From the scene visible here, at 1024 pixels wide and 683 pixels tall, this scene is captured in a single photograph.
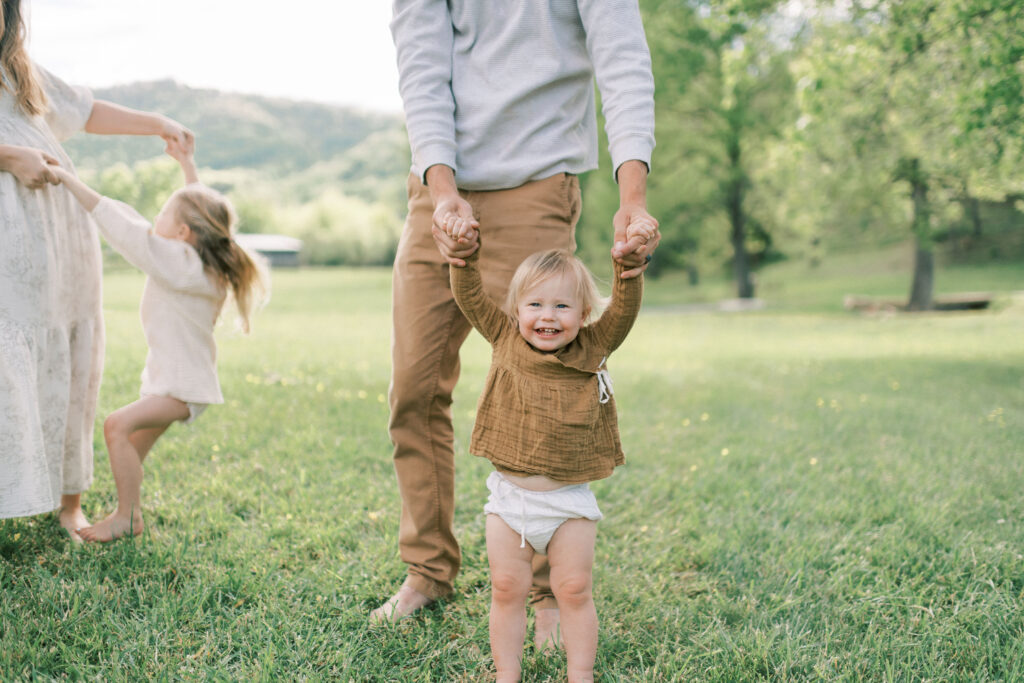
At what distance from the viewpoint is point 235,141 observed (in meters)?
4.96

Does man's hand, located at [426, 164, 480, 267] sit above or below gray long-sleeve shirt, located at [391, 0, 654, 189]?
below

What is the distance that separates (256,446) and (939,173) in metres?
14.6

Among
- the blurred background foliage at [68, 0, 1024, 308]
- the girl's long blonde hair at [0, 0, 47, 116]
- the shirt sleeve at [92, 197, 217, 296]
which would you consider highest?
the blurred background foliage at [68, 0, 1024, 308]

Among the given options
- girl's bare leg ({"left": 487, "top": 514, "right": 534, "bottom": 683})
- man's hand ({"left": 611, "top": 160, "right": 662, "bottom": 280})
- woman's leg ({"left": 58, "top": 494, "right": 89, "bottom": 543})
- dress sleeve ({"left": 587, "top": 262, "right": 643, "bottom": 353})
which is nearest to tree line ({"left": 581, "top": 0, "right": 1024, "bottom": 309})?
man's hand ({"left": 611, "top": 160, "right": 662, "bottom": 280})

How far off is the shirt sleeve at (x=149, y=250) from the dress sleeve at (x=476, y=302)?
5.02 feet

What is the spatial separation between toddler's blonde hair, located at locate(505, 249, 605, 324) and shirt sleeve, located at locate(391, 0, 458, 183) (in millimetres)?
390

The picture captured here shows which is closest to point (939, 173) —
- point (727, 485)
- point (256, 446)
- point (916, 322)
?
point (916, 322)

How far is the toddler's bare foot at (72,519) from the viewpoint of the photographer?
3028 mm

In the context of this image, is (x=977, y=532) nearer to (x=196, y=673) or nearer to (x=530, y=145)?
(x=530, y=145)

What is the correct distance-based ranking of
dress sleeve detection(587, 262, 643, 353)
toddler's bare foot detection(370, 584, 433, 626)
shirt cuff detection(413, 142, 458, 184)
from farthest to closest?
toddler's bare foot detection(370, 584, 433, 626) → shirt cuff detection(413, 142, 458, 184) → dress sleeve detection(587, 262, 643, 353)

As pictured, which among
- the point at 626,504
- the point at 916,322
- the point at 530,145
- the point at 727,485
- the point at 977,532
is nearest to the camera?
the point at 530,145

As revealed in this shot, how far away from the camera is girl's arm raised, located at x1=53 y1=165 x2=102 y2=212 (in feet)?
9.02

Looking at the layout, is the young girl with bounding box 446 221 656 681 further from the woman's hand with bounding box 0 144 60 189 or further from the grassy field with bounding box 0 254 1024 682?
the woman's hand with bounding box 0 144 60 189

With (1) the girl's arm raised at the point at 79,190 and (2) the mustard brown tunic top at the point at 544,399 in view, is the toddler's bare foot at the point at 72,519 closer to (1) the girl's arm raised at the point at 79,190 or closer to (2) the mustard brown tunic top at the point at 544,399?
(1) the girl's arm raised at the point at 79,190
